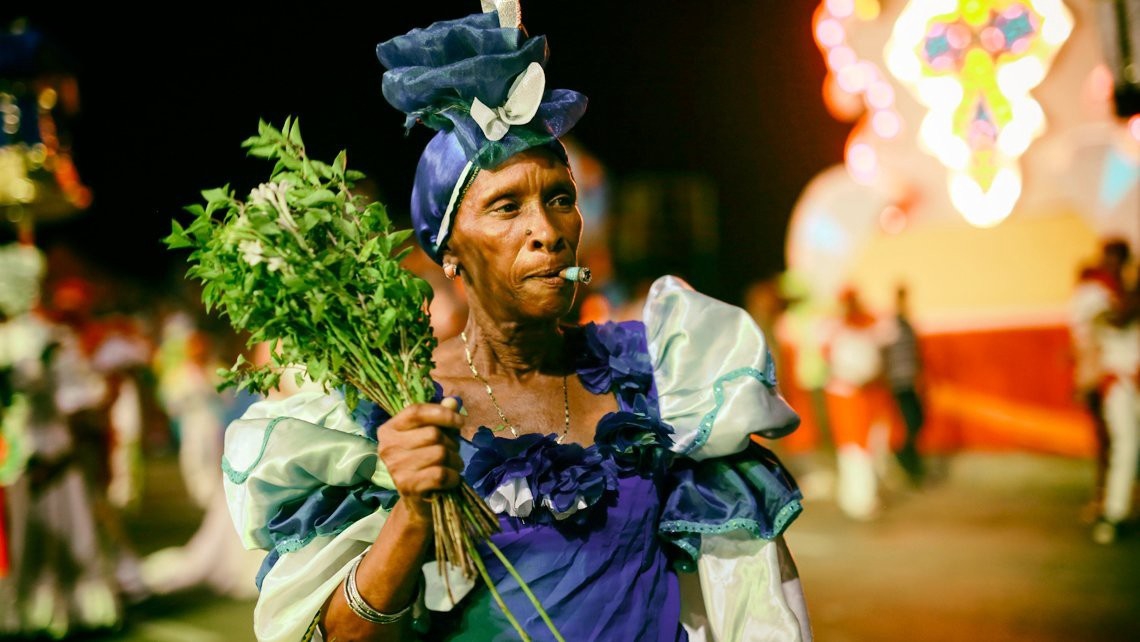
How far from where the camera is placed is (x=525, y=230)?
5.78 feet

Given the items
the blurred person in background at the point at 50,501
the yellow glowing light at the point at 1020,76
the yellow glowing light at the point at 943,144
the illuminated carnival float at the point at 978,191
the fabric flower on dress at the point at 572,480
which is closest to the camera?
the fabric flower on dress at the point at 572,480

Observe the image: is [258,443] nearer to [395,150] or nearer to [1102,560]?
[1102,560]

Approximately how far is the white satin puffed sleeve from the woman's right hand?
510 millimetres

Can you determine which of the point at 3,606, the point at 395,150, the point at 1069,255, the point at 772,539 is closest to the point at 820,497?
the point at 1069,255

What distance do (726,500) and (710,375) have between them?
23cm

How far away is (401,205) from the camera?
35.5 ft

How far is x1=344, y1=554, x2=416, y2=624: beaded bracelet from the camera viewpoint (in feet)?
5.15

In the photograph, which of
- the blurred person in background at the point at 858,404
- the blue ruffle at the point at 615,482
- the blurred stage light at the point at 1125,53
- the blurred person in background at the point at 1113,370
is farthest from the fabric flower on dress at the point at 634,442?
the blurred person in background at the point at 858,404

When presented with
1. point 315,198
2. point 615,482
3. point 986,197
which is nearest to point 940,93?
point 986,197

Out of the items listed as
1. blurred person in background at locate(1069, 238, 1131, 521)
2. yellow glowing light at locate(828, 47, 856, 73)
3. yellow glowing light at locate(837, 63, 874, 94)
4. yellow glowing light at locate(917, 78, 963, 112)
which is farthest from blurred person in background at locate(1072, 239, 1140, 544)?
yellow glowing light at locate(828, 47, 856, 73)

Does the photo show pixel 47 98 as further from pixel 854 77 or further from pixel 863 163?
pixel 863 163

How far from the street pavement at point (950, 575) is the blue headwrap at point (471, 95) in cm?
375

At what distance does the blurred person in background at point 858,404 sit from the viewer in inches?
315

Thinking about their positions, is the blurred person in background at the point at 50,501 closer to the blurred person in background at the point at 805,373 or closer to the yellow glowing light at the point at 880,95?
the blurred person in background at the point at 805,373
